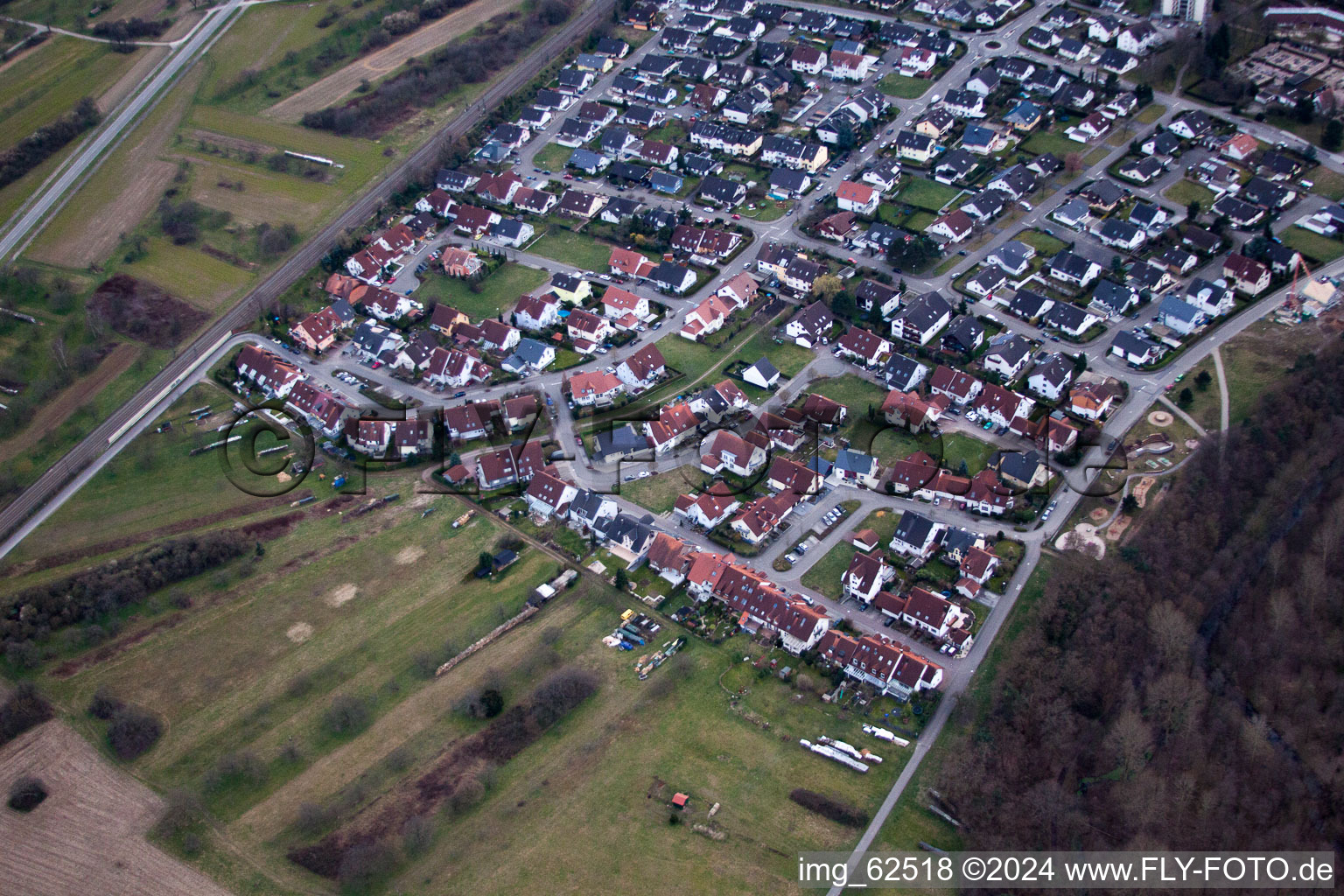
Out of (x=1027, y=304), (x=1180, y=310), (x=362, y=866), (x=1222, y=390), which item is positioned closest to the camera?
(x=362, y=866)

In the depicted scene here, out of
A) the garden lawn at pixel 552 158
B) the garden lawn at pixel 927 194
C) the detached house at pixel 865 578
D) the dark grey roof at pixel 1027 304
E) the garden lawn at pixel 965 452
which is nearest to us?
the detached house at pixel 865 578

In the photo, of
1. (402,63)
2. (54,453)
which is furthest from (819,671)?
(402,63)

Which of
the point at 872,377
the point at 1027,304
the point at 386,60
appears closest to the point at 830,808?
the point at 872,377

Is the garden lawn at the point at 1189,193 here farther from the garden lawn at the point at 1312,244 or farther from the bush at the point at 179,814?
the bush at the point at 179,814

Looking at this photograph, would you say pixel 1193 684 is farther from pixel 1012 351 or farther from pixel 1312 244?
pixel 1312 244

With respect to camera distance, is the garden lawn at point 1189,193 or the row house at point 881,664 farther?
the garden lawn at point 1189,193

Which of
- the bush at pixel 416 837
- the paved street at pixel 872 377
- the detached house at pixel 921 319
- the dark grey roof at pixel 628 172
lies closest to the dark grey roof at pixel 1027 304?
the paved street at pixel 872 377

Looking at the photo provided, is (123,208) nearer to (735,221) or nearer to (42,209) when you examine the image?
(42,209)
